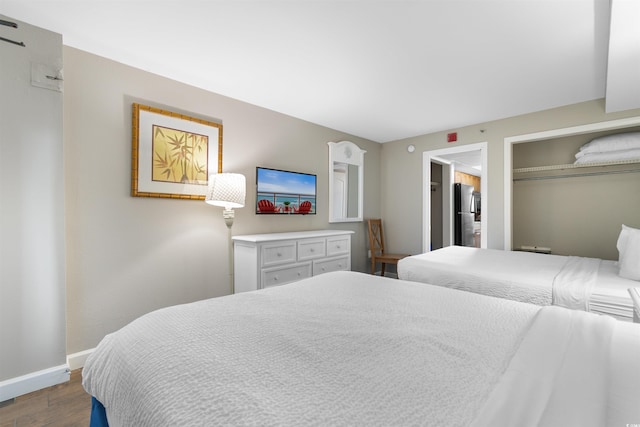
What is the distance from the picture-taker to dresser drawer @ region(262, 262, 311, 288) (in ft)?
9.20

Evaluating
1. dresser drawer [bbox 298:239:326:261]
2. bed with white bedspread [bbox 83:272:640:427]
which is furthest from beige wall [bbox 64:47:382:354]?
bed with white bedspread [bbox 83:272:640:427]

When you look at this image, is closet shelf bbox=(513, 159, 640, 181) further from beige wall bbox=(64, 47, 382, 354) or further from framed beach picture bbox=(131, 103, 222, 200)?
framed beach picture bbox=(131, 103, 222, 200)

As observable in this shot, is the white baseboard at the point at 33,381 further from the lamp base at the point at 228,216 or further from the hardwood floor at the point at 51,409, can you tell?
the lamp base at the point at 228,216

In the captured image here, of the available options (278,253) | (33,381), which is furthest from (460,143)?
(33,381)

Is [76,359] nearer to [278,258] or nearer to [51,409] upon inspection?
[51,409]

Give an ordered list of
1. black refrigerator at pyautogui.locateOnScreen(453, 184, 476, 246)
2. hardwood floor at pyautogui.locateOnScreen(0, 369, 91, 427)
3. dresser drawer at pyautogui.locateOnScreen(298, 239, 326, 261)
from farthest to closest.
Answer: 1. black refrigerator at pyautogui.locateOnScreen(453, 184, 476, 246)
2. dresser drawer at pyautogui.locateOnScreen(298, 239, 326, 261)
3. hardwood floor at pyautogui.locateOnScreen(0, 369, 91, 427)

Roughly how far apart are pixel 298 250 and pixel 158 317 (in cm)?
203

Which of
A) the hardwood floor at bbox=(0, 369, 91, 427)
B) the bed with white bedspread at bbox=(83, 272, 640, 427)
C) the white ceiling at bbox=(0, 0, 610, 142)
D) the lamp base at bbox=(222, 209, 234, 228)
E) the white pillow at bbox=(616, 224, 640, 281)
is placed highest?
the white ceiling at bbox=(0, 0, 610, 142)

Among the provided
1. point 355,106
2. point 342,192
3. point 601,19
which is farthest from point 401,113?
point 601,19

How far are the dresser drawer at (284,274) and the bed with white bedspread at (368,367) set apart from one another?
1545mm

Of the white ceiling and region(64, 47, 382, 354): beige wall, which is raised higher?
the white ceiling

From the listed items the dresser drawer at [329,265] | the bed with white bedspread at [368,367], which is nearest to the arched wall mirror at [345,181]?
the dresser drawer at [329,265]

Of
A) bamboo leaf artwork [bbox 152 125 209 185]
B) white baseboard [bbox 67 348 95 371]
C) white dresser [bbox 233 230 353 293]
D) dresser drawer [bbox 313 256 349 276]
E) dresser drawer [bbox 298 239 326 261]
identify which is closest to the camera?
white baseboard [bbox 67 348 95 371]

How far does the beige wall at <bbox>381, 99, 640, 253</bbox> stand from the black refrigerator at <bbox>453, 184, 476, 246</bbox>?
1.82 m
